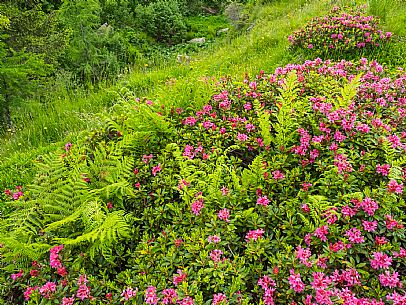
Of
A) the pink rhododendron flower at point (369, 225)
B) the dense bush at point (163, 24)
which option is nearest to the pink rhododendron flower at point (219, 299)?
the pink rhododendron flower at point (369, 225)

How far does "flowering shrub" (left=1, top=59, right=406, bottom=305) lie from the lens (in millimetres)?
2273

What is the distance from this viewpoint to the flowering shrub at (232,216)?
227 centimetres

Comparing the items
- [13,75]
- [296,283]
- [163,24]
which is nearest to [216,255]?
[296,283]

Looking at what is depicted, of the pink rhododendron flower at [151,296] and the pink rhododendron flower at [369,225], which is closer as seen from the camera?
the pink rhododendron flower at [151,296]

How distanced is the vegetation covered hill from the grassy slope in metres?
0.66

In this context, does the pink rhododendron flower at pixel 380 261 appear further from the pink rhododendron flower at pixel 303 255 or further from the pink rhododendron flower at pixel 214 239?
the pink rhododendron flower at pixel 214 239

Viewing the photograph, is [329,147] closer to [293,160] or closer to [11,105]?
[293,160]

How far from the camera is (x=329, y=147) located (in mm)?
2949

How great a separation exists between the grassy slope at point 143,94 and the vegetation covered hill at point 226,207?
0.66 m

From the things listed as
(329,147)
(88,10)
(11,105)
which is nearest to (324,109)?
(329,147)

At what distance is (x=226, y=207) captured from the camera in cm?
270

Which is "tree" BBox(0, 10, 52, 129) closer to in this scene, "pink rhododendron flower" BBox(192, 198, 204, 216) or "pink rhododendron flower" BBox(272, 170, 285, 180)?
"pink rhododendron flower" BBox(192, 198, 204, 216)

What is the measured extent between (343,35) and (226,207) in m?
5.03

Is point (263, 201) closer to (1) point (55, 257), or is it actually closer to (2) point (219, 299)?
(2) point (219, 299)
